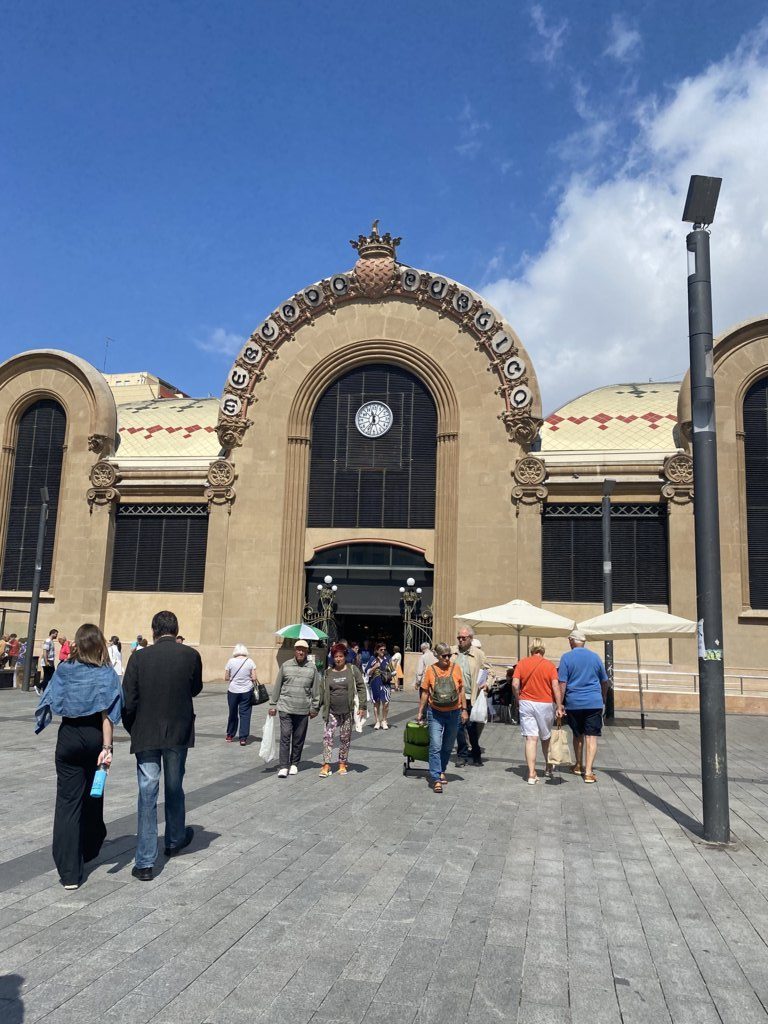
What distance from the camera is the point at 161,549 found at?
28359 mm

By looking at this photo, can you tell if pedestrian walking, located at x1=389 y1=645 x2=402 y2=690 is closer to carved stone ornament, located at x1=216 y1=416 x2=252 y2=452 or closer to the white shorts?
carved stone ornament, located at x1=216 y1=416 x2=252 y2=452

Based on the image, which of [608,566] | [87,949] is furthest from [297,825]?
[608,566]

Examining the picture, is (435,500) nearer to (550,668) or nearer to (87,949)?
(550,668)

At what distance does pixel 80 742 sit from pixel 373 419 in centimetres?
2288

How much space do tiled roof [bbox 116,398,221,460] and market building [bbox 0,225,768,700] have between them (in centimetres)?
68

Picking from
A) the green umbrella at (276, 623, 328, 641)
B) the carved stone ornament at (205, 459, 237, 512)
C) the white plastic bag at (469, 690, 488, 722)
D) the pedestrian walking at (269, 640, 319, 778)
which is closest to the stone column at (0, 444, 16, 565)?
the carved stone ornament at (205, 459, 237, 512)

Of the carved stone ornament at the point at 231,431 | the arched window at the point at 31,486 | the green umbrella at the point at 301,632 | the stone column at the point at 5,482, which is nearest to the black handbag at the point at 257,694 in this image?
the green umbrella at the point at 301,632

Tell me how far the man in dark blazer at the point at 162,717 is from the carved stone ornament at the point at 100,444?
2459cm

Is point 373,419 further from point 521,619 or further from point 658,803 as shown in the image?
point 658,803

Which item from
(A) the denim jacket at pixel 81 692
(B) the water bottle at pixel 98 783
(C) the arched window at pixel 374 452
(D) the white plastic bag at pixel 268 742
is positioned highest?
(C) the arched window at pixel 374 452

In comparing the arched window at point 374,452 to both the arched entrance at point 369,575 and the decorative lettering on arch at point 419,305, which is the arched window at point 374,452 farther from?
the decorative lettering on arch at point 419,305

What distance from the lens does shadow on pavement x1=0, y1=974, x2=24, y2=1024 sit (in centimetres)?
358

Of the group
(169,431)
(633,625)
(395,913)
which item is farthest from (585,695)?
(169,431)

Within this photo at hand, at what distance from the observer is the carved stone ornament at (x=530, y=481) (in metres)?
25.1
